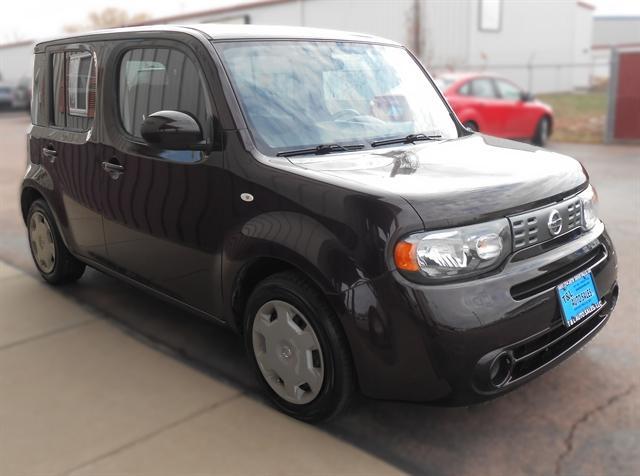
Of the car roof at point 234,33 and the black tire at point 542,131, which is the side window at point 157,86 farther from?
the black tire at point 542,131

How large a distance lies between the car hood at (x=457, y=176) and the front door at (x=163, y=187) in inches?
22.3

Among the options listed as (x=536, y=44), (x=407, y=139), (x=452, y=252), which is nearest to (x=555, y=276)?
(x=452, y=252)

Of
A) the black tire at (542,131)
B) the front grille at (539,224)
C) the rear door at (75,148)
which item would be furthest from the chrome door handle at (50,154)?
the black tire at (542,131)

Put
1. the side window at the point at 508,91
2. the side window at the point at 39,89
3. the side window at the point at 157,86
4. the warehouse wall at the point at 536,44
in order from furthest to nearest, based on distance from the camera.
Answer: the warehouse wall at the point at 536,44 < the side window at the point at 508,91 < the side window at the point at 39,89 < the side window at the point at 157,86

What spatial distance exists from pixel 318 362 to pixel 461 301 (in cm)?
74

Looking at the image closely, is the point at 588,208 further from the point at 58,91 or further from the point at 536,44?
the point at 536,44

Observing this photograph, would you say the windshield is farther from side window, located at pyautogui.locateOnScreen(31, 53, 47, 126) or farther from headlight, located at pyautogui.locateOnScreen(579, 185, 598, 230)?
side window, located at pyautogui.locateOnScreen(31, 53, 47, 126)

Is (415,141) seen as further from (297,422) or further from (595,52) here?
(595,52)

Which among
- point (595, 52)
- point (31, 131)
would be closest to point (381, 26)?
point (595, 52)

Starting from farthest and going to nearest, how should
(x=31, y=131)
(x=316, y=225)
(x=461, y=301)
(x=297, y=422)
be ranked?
1. (x=31, y=131)
2. (x=297, y=422)
3. (x=316, y=225)
4. (x=461, y=301)

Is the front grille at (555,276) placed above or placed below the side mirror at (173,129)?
Answer: below

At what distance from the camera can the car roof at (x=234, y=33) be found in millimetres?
3346

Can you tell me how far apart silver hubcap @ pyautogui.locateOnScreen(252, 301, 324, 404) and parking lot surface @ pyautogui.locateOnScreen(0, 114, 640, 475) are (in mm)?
189

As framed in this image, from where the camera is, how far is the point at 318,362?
2850 mm
